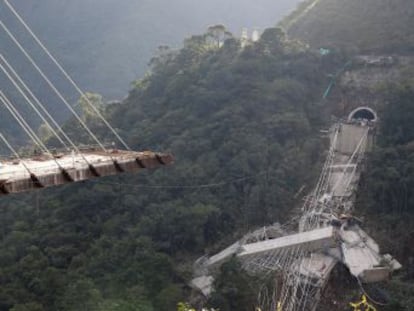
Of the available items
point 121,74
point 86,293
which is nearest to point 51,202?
point 86,293

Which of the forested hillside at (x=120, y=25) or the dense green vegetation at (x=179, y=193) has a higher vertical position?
the forested hillside at (x=120, y=25)

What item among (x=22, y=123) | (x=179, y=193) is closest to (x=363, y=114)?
(x=179, y=193)

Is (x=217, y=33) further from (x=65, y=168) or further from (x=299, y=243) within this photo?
(x=65, y=168)

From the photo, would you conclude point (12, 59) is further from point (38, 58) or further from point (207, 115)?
point (207, 115)

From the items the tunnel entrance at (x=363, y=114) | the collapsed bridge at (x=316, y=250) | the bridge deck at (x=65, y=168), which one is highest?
the bridge deck at (x=65, y=168)

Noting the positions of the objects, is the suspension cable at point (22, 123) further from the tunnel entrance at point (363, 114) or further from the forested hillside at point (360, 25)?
the forested hillside at point (360, 25)

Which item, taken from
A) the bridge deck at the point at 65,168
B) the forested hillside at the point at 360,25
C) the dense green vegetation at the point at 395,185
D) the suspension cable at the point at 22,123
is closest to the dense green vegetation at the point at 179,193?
the forested hillside at the point at 360,25

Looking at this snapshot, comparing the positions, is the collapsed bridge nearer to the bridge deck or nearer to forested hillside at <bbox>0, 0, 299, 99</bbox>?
the bridge deck
